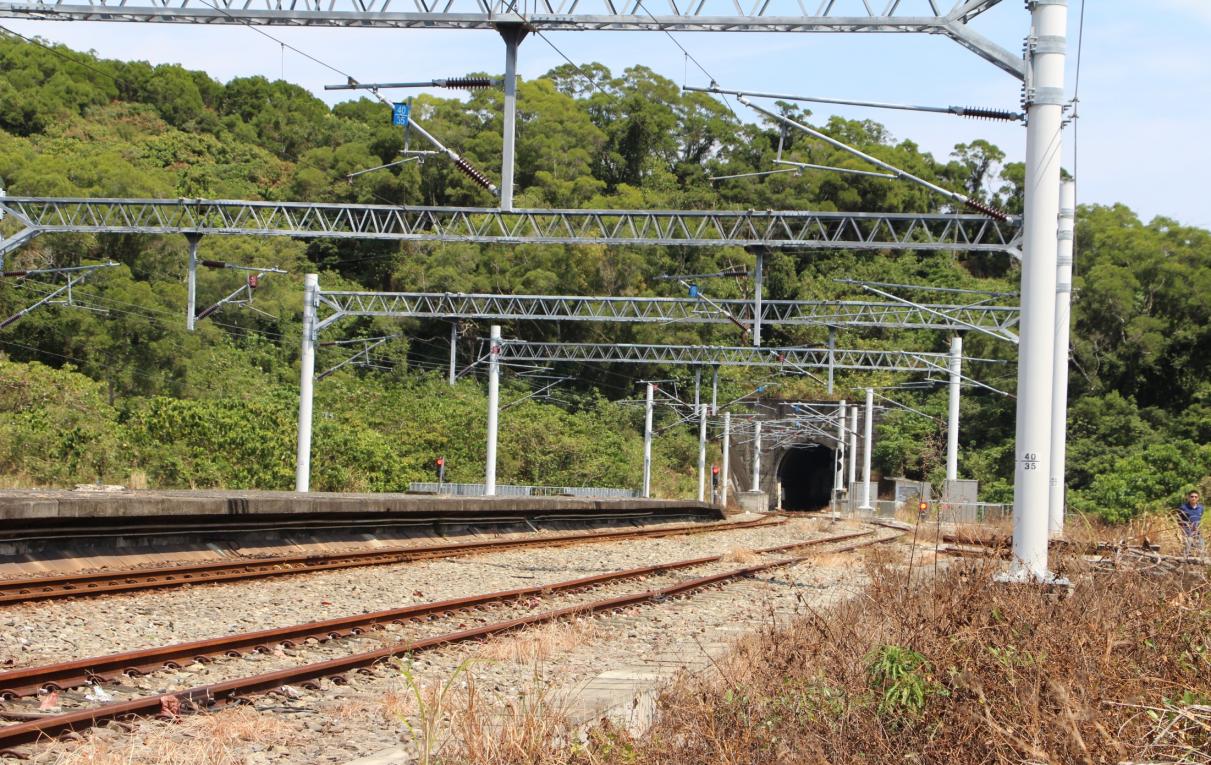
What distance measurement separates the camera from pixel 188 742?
6.81 meters

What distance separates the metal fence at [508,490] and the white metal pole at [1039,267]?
1318 inches

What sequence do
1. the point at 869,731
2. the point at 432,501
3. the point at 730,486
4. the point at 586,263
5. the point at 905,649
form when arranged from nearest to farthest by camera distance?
1. the point at 869,731
2. the point at 905,649
3. the point at 432,501
4. the point at 586,263
5. the point at 730,486

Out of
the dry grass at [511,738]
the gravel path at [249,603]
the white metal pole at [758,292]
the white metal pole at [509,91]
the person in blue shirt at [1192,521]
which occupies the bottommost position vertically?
the gravel path at [249,603]

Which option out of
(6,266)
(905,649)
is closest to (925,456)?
(905,649)

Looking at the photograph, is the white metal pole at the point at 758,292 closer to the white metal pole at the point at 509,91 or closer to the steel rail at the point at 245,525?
the steel rail at the point at 245,525

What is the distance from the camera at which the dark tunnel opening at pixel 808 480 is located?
91500mm

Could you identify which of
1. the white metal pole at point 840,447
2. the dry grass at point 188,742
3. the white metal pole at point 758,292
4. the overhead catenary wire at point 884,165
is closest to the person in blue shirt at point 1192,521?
the overhead catenary wire at point 884,165

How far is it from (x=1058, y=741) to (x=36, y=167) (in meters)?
59.4

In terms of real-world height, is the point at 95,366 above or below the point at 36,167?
below

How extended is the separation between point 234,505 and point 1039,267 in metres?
11.2

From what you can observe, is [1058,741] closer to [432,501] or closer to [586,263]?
[432,501]

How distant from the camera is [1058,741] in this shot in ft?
17.9

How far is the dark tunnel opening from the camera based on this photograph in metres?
91.5

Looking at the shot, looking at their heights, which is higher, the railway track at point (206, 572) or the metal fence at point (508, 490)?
the railway track at point (206, 572)
